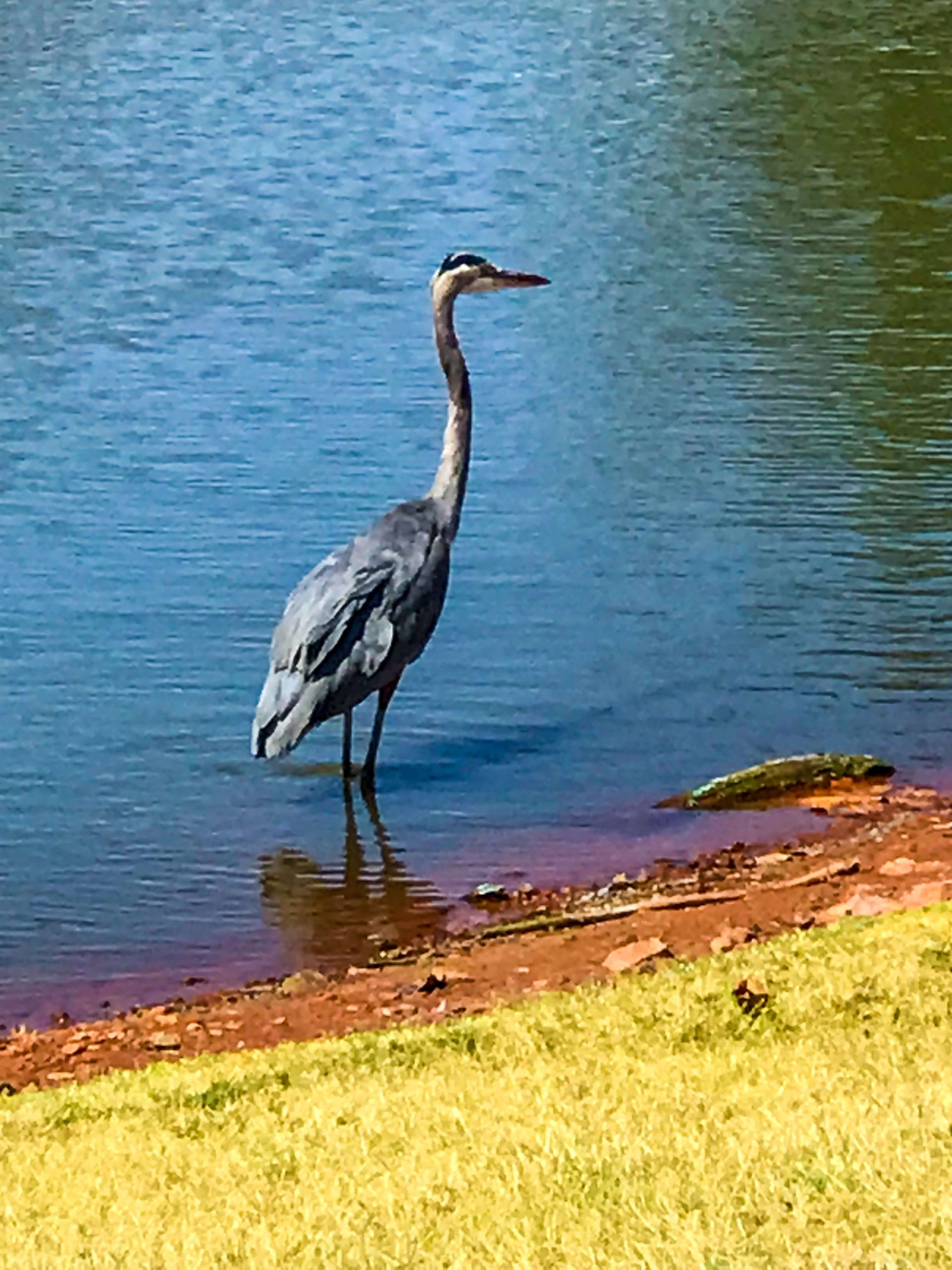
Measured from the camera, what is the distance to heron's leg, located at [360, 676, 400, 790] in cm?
1189

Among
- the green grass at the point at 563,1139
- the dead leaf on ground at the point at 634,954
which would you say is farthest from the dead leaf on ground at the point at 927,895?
the dead leaf on ground at the point at 634,954

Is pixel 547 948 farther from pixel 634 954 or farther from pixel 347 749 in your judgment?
pixel 347 749

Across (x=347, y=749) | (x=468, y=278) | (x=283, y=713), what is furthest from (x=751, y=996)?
(x=468, y=278)

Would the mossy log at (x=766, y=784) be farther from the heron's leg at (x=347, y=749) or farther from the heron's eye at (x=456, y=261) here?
the heron's eye at (x=456, y=261)

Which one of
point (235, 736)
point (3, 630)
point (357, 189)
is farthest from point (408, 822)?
point (357, 189)

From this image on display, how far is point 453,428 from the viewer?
Answer: 41.7ft

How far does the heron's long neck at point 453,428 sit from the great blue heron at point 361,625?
0.01 meters

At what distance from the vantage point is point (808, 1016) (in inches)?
265

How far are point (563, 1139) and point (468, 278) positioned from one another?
→ 26.8 feet

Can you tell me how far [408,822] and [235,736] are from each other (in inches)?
46.8

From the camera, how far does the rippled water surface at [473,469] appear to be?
11328 mm

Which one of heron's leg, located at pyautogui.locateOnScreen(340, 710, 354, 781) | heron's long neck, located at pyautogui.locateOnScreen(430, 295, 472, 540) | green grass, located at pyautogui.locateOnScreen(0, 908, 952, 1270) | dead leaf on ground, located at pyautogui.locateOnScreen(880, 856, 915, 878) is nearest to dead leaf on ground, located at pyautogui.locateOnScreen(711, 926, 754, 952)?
green grass, located at pyautogui.locateOnScreen(0, 908, 952, 1270)

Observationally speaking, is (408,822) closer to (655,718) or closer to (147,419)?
(655,718)

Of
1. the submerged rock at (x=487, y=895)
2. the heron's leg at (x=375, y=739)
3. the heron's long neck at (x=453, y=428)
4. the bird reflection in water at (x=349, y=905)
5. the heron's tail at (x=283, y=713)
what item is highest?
the heron's long neck at (x=453, y=428)
